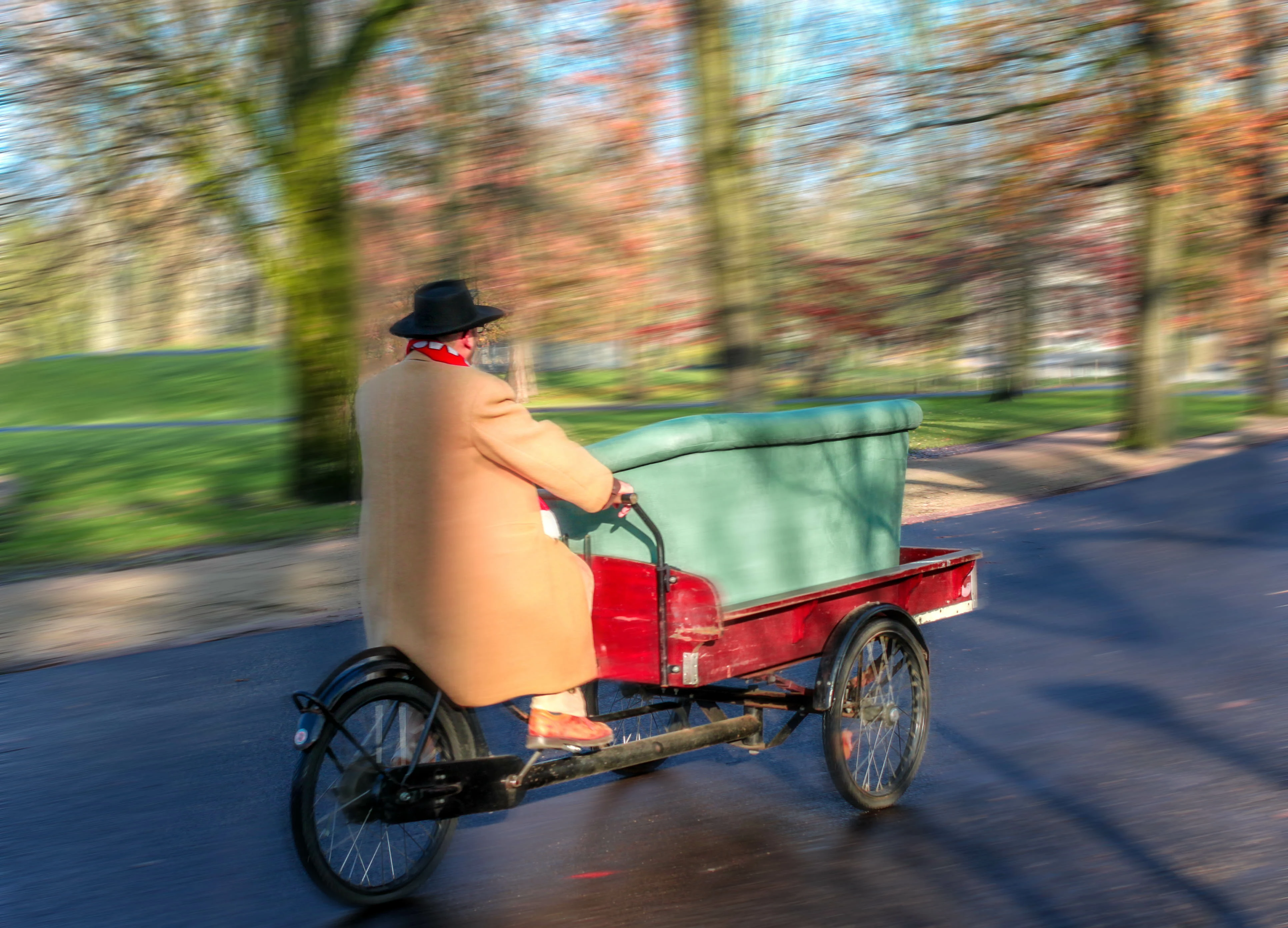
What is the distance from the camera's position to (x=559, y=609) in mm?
4125

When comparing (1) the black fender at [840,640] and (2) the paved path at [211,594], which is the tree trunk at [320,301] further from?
(1) the black fender at [840,640]

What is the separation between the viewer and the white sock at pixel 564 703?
166 inches

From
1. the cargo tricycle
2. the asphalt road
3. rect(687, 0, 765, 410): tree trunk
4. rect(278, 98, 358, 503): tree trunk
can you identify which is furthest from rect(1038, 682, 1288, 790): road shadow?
rect(278, 98, 358, 503): tree trunk

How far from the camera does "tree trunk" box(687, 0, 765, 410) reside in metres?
11.9

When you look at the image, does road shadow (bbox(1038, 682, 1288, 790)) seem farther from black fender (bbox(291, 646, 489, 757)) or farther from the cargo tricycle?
black fender (bbox(291, 646, 489, 757))

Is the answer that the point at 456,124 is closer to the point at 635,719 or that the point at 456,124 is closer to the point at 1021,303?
the point at 1021,303

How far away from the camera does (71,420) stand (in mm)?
42844

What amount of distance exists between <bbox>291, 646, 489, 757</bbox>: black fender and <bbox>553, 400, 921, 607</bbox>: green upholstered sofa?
0.75 m

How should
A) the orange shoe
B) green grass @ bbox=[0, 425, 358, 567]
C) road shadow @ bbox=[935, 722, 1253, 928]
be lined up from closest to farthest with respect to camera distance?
road shadow @ bbox=[935, 722, 1253, 928], the orange shoe, green grass @ bbox=[0, 425, 358, 567]

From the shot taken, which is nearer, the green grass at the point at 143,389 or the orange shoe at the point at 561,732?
the orange shoe at the point at 561,732

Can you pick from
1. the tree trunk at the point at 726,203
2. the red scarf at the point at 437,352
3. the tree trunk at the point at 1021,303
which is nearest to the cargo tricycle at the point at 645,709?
the red scarf at the point at 437,352

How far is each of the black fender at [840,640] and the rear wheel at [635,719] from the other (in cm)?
59

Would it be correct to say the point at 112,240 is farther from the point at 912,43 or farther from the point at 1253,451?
the point at 1253,451

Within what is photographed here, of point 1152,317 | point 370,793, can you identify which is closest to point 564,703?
point 370,793
